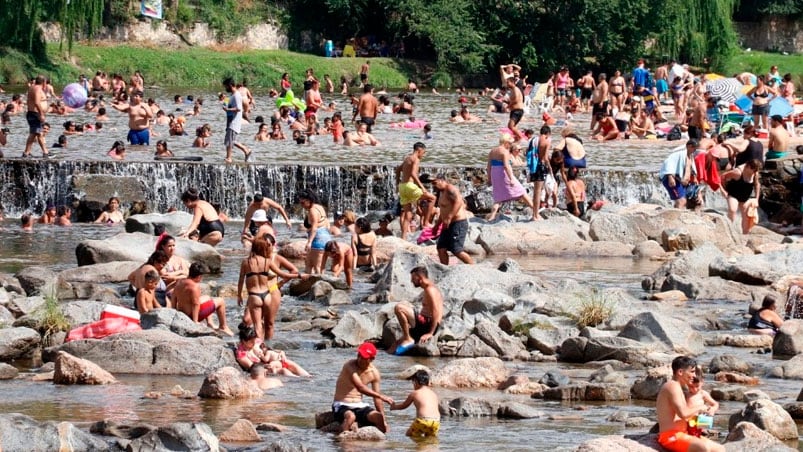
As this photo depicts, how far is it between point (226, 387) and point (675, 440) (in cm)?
420

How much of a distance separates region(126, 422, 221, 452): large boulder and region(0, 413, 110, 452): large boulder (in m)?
0.26

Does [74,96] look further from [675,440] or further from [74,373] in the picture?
[675,440]

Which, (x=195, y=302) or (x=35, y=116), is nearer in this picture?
(x=195, y=302)

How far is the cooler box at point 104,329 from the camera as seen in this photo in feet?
49.0

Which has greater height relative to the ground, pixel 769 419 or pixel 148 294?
pixel 769 419

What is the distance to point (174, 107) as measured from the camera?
42312 millimetres

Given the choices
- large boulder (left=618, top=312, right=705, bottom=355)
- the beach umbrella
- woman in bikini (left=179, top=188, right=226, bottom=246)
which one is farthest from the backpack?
large boulder (left=618, top=312, right=705, bottom=355)

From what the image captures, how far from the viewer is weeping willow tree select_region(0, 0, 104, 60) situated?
145ft

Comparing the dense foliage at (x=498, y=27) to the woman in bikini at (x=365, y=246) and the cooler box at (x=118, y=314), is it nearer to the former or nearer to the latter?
the woman in bikini at (x=365, y=246)

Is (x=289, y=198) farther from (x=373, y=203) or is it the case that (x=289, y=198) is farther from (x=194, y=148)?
(x=194, y=148)

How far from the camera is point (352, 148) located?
32.4 metres

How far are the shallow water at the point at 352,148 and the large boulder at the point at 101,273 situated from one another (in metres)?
8.71

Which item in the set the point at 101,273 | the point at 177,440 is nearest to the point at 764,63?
the point at 101,273

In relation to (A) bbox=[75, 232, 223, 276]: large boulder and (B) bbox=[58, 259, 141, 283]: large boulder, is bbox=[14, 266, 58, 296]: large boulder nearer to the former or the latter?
(B) bbox=[58, 259, 141, 283]: large boulder
